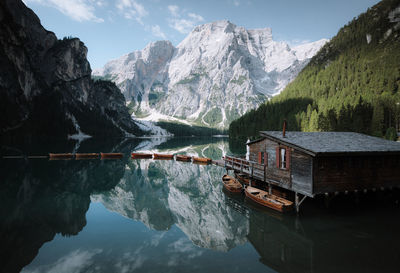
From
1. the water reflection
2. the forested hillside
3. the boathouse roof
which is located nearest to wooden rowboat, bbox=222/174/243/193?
the boathouse roof

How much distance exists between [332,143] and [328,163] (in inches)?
124

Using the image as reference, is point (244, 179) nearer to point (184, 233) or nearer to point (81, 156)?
point (184, 233)

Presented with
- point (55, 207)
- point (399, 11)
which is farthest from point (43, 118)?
point (399, 11)

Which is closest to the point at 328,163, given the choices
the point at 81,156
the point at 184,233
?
the point at 184,233

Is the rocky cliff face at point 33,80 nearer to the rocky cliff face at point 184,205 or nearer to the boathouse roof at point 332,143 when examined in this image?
the rocky cliff face at point 184,205

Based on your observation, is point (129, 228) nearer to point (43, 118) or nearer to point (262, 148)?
point (262, 148)

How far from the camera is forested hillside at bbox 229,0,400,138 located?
3289 inches

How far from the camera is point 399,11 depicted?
476 ft

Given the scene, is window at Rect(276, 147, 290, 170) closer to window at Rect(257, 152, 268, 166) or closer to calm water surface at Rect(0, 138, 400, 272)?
window at Rect(257, 152, 268, 166)

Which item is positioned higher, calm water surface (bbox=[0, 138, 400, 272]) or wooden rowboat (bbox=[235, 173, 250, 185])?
wooden rowboat (bbox=[235, 173, 250, 185])

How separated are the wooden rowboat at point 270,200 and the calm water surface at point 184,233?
82 centimetres

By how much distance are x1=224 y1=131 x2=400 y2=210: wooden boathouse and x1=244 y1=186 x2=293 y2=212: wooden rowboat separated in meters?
1.16

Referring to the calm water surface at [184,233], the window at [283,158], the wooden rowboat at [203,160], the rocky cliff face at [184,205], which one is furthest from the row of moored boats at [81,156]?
the window at [283,158]

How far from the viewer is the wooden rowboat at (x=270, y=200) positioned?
20922 millimetres
